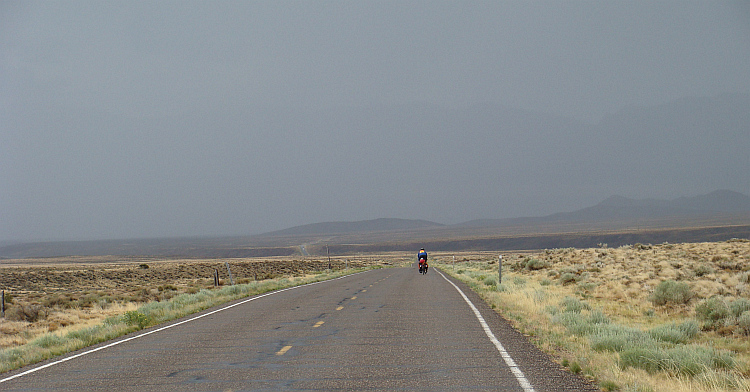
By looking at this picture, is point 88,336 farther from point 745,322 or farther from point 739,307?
point 739,307

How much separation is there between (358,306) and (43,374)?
9.80 meters

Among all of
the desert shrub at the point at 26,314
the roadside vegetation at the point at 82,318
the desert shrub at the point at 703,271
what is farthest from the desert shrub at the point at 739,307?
the desert shrub at the point at 26,314

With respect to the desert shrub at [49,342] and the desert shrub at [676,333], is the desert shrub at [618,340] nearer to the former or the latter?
the desert shrub at [676,333]

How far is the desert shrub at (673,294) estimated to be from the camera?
1667 centimetres

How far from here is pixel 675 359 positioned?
26.2 ft

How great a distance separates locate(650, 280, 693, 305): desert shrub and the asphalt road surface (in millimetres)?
5615

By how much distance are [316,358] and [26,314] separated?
22889 millimetres

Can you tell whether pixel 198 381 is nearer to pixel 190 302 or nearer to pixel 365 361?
pixel 365 361

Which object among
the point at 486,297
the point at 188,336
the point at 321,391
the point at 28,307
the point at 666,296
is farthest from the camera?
the point at 28,307

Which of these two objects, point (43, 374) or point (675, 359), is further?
point (43, 374)

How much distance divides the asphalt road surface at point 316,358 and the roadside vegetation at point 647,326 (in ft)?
2.00

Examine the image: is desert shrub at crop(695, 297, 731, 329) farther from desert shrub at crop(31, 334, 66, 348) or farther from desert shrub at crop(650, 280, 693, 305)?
desert shrub at crop(31, 334, 66, 348)

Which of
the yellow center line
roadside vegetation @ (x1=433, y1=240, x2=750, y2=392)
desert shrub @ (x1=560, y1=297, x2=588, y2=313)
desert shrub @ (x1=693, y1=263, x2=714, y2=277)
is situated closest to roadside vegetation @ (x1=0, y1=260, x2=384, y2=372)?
the yellow center line

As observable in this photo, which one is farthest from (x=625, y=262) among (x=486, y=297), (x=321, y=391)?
(x=321, y=391)
